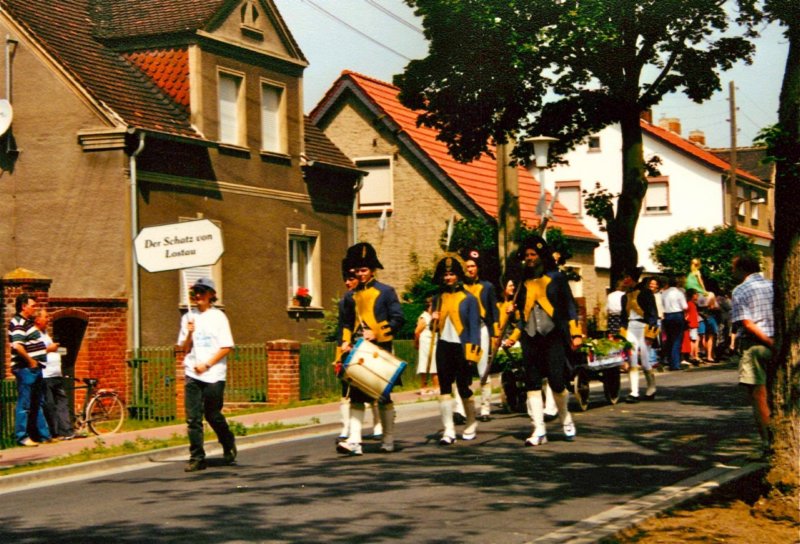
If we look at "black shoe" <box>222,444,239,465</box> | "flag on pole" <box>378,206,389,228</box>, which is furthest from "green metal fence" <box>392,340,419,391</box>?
"black shoe" <box>222,444,239,465</box>

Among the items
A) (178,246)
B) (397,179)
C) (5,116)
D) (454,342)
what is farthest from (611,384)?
(397,179)

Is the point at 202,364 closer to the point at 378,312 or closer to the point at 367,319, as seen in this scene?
the point at 367,319

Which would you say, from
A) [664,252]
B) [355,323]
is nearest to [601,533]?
[355,323]

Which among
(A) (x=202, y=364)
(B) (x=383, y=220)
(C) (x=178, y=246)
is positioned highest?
(B) (x=383, y=220)

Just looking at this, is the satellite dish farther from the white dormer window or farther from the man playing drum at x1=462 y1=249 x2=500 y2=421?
the man playing drum at x1=462 y1=249 x2=500 y2=421

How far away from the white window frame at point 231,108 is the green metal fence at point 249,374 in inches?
229

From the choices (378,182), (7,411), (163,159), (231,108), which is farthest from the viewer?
(378,182)

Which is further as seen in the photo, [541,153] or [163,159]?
[163,159]

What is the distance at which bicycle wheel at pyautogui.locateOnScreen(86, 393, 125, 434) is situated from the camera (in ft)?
59.7

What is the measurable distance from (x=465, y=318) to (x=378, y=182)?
86.1 feet

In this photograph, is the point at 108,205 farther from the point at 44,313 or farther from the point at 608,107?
the point at 608,107

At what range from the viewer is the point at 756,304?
37.0 feet

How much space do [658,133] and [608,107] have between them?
33021 millimetres

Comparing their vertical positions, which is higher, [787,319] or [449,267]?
[449,267]
